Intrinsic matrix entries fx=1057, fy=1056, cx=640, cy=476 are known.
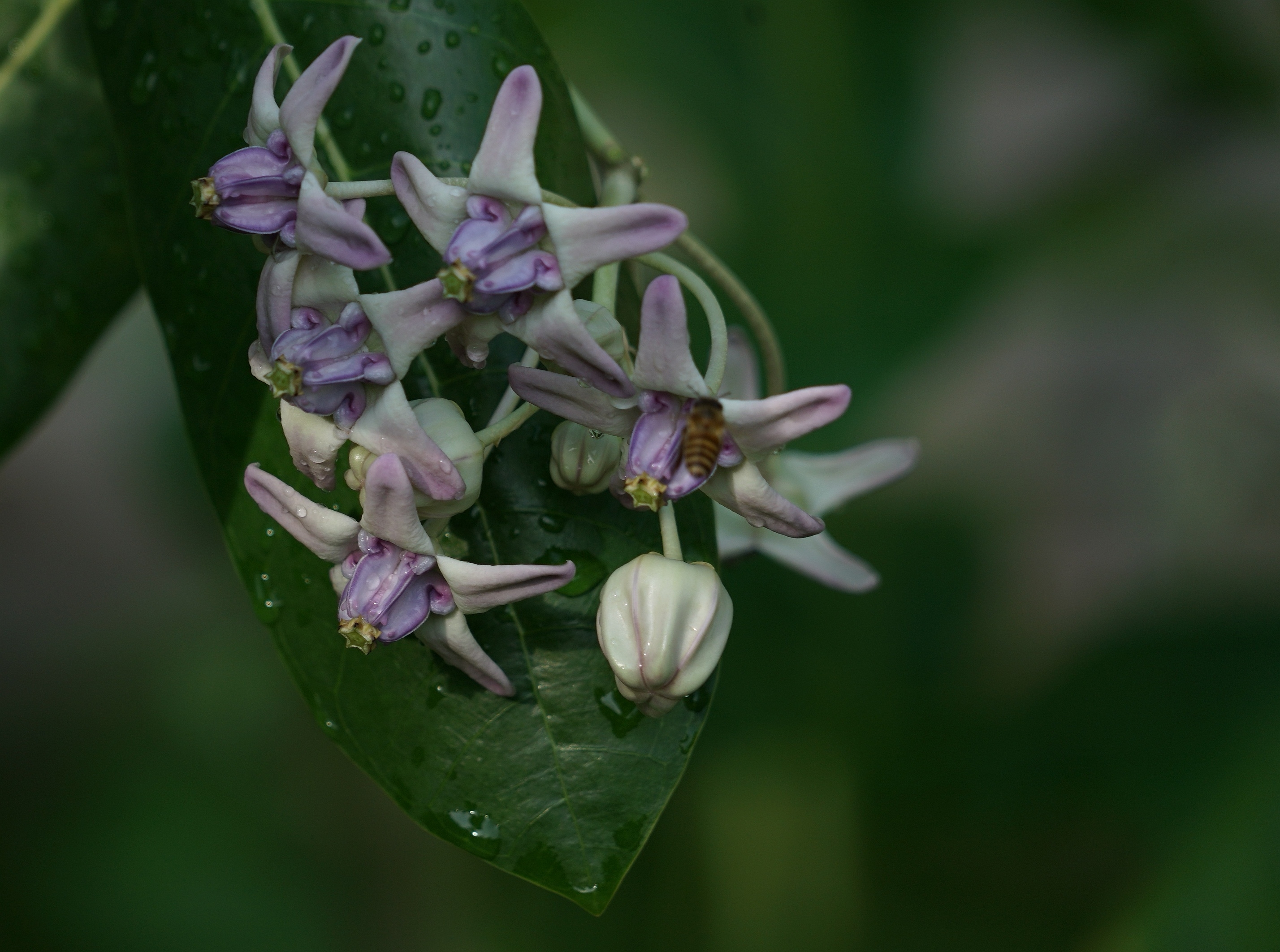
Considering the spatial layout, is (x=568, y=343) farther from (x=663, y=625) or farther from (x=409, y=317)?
(x=663, y=625)

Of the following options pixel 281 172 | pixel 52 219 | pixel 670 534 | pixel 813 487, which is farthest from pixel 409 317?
pixel 813 487

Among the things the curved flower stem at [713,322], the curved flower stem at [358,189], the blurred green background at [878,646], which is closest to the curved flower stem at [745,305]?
the curved flower stem at [713,322]

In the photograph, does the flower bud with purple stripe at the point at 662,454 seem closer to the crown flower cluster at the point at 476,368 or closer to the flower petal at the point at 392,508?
the crown flower cluster at the point at 476,368

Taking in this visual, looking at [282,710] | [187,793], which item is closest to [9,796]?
[187,793]

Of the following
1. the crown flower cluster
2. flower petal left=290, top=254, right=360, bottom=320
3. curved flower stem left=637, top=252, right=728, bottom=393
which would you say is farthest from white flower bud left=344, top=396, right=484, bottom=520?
curved flower stem left=637, top=252, right=728, bottom=393

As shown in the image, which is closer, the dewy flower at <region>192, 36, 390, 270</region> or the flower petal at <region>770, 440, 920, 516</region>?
the dewy flower at <region>192, 36, 390, 270</region>

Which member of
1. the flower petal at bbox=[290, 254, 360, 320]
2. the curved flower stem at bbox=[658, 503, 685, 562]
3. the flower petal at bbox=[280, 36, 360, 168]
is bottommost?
the flower petal at bbox=[290, 254, 360, 320]

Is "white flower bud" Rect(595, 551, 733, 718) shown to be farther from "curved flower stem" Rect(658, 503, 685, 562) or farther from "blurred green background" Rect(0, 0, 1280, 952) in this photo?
"blurred green background" Rect(0, 0, 1280, 952)
